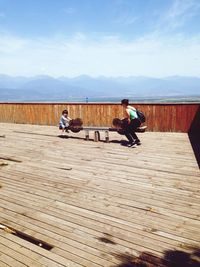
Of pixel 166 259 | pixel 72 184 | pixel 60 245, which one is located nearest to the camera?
pixel 166 259

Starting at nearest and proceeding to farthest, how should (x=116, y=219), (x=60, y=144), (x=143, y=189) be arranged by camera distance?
(x=116, y=219) < (x=143, y=189) < (x=60, y=144)

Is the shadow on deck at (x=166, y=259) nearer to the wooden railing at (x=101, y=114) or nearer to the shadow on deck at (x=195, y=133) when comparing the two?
→ the shadow on deck at (x=195, y=133)

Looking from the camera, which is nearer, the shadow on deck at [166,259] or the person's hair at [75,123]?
the shadow on deck at [166,259]

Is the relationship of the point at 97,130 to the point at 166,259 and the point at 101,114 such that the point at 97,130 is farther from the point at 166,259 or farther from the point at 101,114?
the point at 166,259

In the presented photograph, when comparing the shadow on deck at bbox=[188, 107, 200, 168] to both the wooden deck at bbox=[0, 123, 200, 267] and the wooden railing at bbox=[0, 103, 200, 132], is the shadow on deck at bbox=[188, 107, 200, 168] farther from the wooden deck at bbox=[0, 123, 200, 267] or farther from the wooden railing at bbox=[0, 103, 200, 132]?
the wooden deck at bbox=[0, 123, 200, 267]

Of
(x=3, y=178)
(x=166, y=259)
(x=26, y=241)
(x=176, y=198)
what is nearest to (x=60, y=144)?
(x=3, y=178)

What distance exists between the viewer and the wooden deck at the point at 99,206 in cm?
403

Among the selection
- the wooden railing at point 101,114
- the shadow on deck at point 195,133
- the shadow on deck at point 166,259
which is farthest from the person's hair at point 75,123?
the shadow on deck at point 166,259

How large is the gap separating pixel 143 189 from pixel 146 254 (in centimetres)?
254

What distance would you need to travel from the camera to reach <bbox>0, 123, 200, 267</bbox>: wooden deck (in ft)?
13.2

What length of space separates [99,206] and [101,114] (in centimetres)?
1095

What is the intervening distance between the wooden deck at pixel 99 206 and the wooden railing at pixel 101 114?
4.18 m

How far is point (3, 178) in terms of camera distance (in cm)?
740

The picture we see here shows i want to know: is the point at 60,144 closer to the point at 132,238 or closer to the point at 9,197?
the point at 9,197
